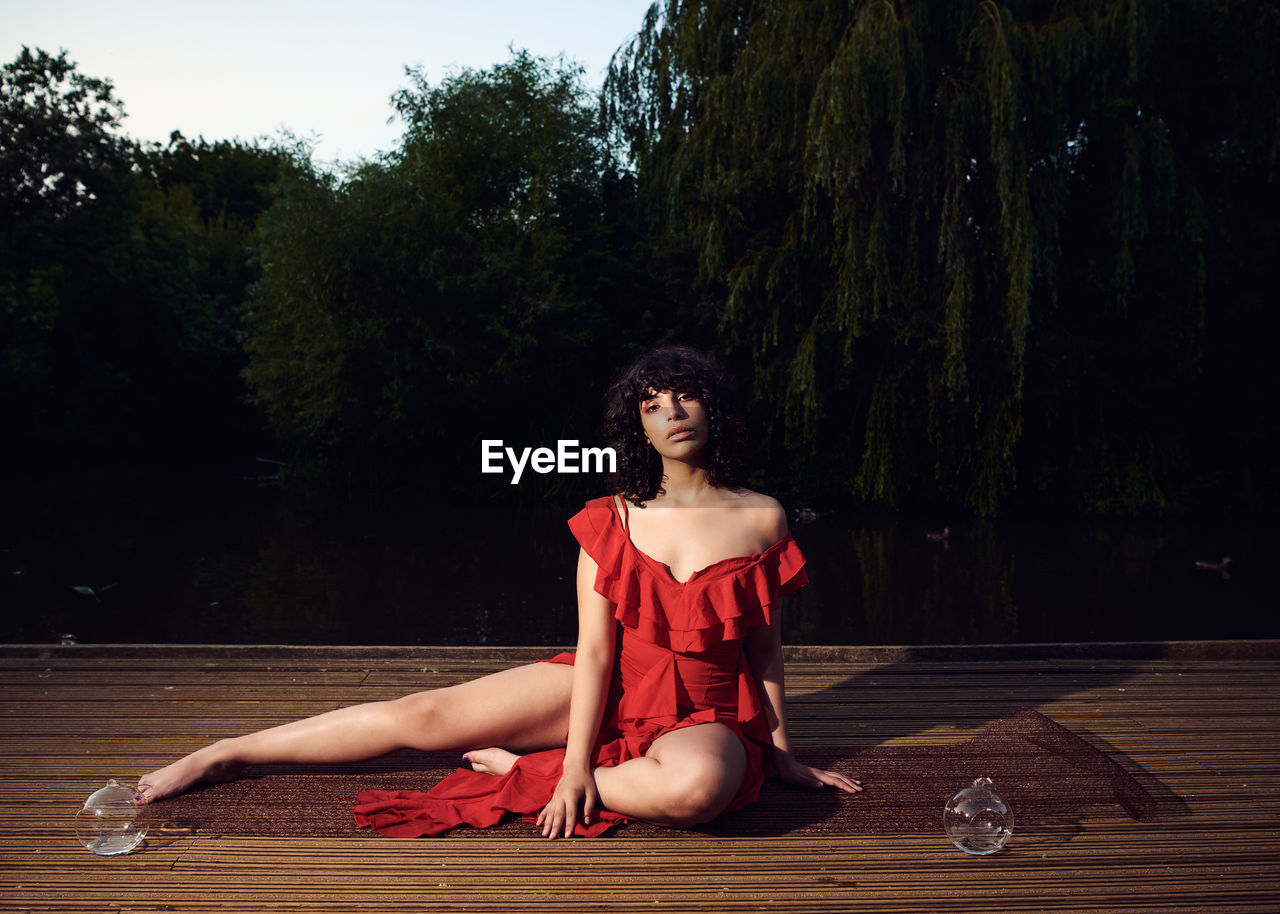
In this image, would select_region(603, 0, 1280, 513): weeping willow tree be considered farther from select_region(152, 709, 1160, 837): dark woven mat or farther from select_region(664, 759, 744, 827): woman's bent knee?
select_region(664, 759, 744, 827): woman's bent knee

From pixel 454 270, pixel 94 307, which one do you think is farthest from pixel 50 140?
pixel 454 270

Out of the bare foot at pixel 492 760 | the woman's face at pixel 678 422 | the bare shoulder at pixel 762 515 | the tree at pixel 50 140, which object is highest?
the tree at pixel 50 140

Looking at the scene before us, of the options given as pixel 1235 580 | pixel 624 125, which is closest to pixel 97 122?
pixel 624 125

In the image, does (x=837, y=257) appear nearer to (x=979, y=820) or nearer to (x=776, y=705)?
(x=776, y=705)

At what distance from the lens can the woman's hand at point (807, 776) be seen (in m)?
2.47

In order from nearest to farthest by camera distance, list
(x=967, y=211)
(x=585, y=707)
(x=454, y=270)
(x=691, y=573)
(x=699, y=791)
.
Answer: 1. (x=699, y=791)
2. (x=585, y=707)
3. (x=691, y=573)
4. (x=967, y=211)
5. (x=454, y=270)

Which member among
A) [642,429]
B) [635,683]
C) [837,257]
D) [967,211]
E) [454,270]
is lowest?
[635,683]

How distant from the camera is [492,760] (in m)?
2.51

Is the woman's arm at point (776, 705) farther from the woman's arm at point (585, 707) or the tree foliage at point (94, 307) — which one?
the tree foliage at point (94, 307)

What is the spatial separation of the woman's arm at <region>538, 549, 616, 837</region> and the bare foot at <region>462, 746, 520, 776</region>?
0.17m

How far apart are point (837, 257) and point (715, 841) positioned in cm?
868

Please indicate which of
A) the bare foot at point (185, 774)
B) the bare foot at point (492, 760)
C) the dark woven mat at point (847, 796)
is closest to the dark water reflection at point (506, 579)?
the dark woven mat at point (847, 796)

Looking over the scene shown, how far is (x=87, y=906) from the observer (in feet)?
6.35

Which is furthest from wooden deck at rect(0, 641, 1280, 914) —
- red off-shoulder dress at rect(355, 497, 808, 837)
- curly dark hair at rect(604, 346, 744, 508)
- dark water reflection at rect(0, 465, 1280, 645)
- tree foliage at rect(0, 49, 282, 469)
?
tree foliage at rect(0, 49, 282, 469)
